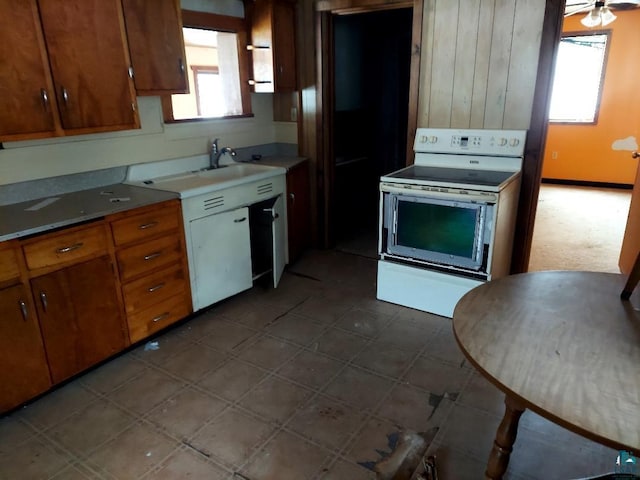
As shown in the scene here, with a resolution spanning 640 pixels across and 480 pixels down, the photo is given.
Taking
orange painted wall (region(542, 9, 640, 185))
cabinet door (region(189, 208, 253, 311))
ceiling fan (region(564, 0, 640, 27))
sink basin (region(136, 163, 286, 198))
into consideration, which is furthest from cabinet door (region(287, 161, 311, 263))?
orange painted wall (region(542, 9, 640, 185))

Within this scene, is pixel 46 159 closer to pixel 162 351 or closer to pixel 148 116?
pixel 148 116

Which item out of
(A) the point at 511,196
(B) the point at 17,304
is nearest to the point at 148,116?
(B) the point at 17,304

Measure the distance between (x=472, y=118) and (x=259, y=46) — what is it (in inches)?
70.9

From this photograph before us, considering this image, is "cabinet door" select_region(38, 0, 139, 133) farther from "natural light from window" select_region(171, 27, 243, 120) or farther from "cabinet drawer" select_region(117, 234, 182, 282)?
"natural light from window" select_region(171, 27, 243, 120)

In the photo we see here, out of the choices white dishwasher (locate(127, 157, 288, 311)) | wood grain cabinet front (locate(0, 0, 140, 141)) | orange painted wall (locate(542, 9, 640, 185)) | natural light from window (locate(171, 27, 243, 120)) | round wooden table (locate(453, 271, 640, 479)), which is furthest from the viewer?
orange painted wall (locate(542, 9, 640, 185))

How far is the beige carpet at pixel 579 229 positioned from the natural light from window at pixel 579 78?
1.12 metres

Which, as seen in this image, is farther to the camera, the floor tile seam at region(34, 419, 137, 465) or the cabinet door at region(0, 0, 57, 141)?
the cabinet door at region(0, 0, 57, 141)

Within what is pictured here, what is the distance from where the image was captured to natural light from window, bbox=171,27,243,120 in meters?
3.58

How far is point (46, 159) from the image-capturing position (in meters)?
2.51

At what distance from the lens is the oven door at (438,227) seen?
2637mm

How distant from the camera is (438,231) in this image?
2.82 m

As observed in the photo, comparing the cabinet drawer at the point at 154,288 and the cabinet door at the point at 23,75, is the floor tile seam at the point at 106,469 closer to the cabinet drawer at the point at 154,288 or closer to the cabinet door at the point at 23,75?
the cabinet drawer at the point at 154,288

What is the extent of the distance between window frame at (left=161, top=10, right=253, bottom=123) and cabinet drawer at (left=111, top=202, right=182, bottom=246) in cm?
94

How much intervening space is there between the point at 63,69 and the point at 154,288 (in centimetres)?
126
